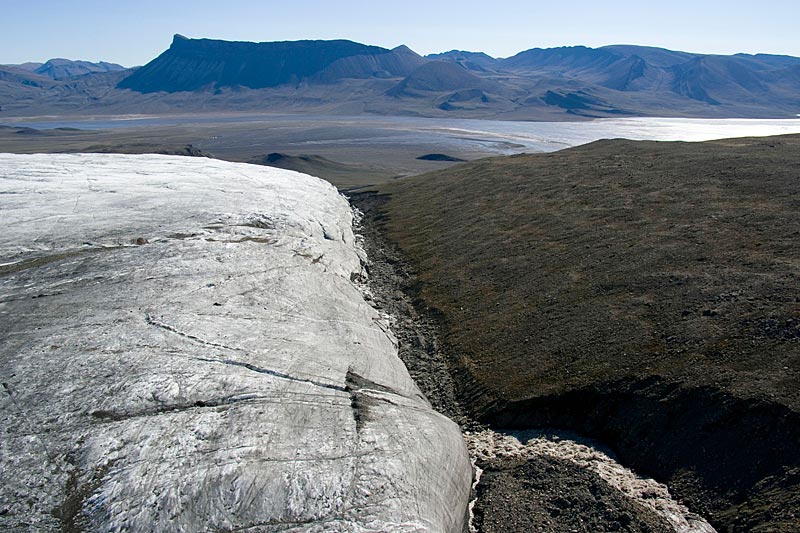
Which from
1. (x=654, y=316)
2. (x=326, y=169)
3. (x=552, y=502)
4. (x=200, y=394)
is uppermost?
(x=654, y=316)

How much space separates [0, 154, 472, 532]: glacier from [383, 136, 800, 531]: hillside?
22.3 feet

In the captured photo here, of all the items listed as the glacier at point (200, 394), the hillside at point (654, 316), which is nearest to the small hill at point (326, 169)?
the hillside at point (654, 316)

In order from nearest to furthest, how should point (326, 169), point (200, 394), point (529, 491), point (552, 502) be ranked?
point (552, 502), point (529, 491), point (200, 394), point (326, 169)

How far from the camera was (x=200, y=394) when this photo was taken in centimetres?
2520

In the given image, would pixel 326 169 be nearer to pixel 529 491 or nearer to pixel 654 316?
pixel 654 316

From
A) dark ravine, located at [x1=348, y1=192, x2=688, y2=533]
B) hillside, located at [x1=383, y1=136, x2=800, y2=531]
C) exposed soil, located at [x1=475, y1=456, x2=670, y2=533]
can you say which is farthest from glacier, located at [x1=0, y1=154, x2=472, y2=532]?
hillside, located at [x1=383, y1=136, x2=800, y2=531]

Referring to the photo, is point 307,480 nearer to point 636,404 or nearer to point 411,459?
point 411,459

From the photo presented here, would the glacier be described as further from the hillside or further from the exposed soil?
the hillside

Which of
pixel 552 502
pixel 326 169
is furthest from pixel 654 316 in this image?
pixel 326 169

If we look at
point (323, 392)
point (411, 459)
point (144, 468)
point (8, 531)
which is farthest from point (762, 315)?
point (8, 531)

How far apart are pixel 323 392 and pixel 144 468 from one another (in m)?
8.59

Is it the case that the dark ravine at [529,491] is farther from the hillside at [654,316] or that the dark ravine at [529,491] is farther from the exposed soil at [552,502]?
the hillside at [654,316]

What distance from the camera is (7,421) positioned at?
888 inches

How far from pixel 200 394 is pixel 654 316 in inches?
1016
